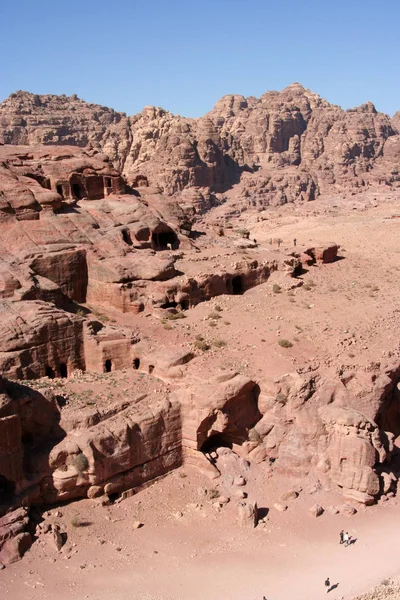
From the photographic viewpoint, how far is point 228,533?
17938 mm

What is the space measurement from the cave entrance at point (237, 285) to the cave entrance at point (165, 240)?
457 centimetres

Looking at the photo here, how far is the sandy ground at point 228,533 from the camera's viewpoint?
51.8ft

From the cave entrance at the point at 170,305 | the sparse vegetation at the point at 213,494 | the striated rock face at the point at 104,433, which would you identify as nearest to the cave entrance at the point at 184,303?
the cave entrance at the point at 170,305

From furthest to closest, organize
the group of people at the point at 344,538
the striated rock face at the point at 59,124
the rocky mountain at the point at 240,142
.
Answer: the striated rock face at the point at 59,124
the rocky mountain at the point at 240,142
the group of people at the point at 344,538

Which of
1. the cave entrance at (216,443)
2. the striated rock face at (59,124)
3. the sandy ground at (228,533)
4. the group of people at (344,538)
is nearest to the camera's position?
the sandy ground at (228,533)

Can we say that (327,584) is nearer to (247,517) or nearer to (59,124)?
(247,517)

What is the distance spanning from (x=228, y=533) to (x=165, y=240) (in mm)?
20597

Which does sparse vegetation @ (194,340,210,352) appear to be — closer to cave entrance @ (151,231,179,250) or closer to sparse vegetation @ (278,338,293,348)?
sparse vegetation @ (278,338,293,348)

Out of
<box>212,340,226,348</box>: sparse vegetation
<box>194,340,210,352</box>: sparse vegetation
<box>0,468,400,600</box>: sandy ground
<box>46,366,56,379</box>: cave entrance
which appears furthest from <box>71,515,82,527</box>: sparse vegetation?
<box>212,340,226,348</box>: sparse vegetation

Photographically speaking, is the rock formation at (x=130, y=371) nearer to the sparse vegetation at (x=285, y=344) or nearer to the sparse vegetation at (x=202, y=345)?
the sparse vegetation at (x=202, y=345)

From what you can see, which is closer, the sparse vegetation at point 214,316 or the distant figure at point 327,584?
the distant figure at point 327,584

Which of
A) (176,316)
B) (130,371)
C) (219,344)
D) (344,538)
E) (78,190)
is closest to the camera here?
(344,538)

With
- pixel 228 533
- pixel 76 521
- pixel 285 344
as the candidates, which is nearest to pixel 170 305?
pixel 285 344

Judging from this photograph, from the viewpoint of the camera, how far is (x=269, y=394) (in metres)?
21.4
